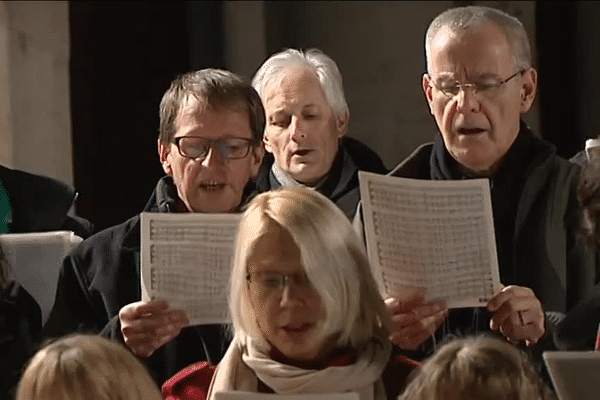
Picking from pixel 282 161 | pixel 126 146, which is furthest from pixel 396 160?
pixel 282 161

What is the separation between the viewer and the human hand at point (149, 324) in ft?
14.8

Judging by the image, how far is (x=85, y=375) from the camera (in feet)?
13.3

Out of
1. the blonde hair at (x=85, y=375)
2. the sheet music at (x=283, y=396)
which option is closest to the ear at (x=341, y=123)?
the blonde hair at (x=85, y=375)

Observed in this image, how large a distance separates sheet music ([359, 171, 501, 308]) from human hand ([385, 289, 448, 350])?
0.03m

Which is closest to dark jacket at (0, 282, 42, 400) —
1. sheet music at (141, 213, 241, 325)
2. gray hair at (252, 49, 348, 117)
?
sheet music at (141, 213, 241, 325)

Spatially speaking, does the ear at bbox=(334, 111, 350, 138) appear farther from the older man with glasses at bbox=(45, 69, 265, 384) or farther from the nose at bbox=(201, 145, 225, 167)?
the nose at bbox=(201, 145, 225, 167)

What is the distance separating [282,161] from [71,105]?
2861mm

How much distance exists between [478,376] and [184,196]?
130 cm

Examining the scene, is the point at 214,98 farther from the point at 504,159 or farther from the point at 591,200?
the point at 591,200

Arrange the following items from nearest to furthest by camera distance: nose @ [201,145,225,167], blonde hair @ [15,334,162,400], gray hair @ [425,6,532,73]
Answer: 1. blonde hair @ [15,334,162,400]
2. nose @ [201,145,225,167]
3. gray hair @ [425,6,532,73]

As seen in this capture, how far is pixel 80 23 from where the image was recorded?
8.59 meters

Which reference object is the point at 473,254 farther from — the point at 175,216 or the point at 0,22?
the point at 0,22

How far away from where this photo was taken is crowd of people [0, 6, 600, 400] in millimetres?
4188

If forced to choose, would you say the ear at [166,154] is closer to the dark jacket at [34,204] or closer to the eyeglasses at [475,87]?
the dark jacket at [34,204]
